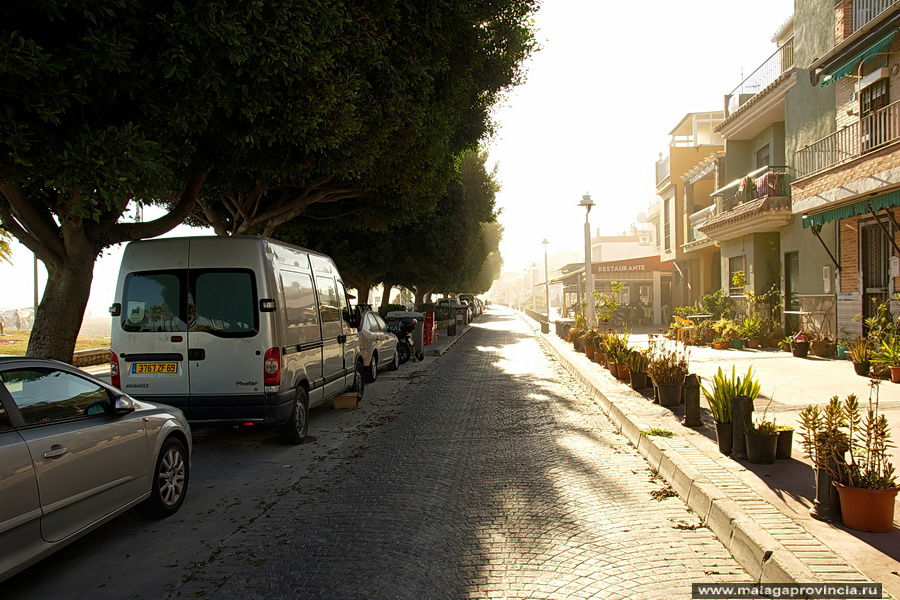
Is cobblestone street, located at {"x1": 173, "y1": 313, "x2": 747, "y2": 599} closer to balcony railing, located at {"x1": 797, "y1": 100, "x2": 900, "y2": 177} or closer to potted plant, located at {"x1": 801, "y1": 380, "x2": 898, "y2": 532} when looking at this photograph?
potted plant, located at {"x1": 801, "y1": 380, "x2": 898, "y2": 532}

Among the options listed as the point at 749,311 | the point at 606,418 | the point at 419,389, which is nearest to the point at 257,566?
the point at 606,418

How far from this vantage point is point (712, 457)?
5.73m

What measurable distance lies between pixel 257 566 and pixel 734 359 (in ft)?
43.0

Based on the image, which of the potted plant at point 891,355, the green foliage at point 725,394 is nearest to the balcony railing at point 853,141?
the potted plant at point 891,355

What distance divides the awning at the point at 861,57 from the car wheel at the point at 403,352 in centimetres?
1189

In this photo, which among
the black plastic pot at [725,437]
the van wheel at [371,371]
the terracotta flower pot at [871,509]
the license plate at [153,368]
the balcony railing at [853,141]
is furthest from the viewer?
the van wheel at [371,371]

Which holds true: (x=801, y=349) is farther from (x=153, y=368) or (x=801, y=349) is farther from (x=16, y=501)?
(x=16, y=501)

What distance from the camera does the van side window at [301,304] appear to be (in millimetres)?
7266

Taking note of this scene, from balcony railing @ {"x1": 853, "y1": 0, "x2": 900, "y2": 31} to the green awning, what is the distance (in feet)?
12.4

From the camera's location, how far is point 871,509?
3.88 meters

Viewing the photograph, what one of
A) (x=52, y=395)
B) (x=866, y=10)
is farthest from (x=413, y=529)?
(x=866, y=10)

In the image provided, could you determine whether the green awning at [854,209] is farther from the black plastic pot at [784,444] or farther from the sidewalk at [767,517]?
the black plastic pot at [784,444]

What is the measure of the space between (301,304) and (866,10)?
13565 millimetres

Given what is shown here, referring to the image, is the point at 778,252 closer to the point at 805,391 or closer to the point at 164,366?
the point at 805,391
